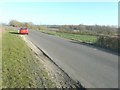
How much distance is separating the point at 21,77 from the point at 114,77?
372cm

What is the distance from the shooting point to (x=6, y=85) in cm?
698

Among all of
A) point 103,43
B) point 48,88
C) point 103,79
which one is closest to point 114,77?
point 103,79

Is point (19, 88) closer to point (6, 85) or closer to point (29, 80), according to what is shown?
point (6, 85)

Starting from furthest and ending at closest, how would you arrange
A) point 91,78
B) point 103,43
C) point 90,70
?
point 103,43
point 90,70
point 91,78

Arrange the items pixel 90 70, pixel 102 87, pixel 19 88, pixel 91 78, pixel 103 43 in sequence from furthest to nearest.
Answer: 1. pixel 103 43
2. pixel 90 70
3. pixel 91 78
4. pixel 102 87
5. pixel 19 88

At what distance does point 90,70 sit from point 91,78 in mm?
1524

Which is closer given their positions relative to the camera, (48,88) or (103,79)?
(48,88)

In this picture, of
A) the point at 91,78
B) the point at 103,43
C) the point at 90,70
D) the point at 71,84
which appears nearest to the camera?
the point at 71,84

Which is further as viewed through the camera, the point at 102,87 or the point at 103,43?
the point at 103,43

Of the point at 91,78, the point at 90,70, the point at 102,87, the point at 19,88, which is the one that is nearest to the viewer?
the point at 19,88

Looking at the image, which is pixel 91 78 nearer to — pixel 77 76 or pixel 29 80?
pixel 77 76

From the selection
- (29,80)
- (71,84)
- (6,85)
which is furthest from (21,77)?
(71,84)

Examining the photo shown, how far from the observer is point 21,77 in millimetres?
8219

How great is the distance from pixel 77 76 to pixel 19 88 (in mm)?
3070
